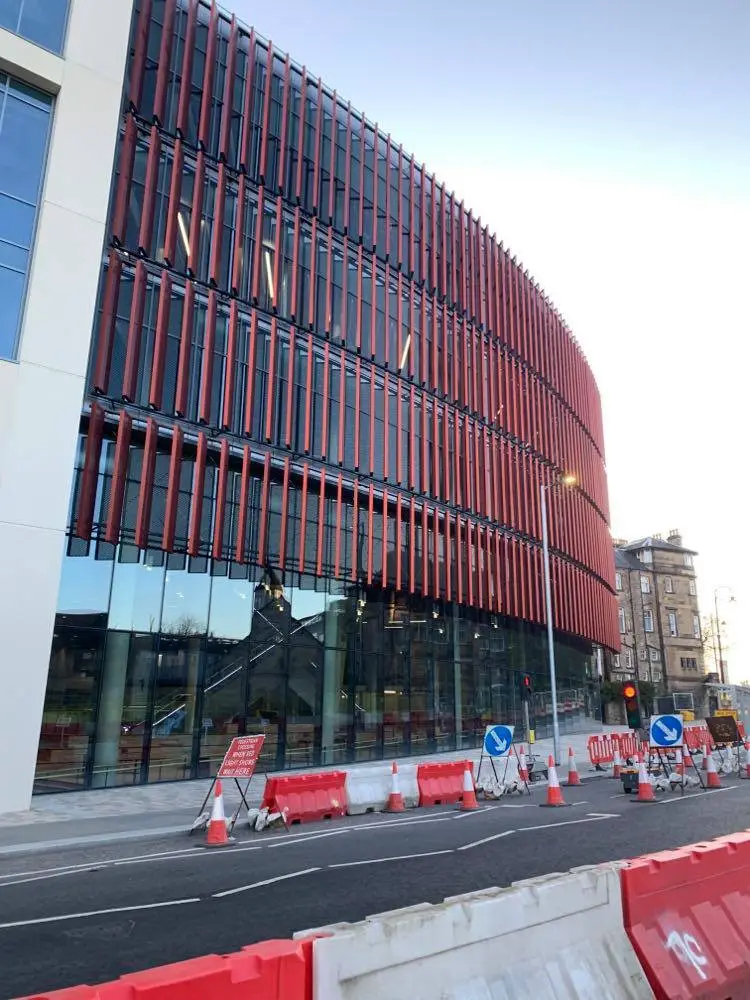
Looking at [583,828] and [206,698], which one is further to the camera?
[206,698]

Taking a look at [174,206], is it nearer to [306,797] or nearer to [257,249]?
[257,249]

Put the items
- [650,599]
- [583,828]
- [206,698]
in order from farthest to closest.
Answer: [650,599], [206,698], [583,828]

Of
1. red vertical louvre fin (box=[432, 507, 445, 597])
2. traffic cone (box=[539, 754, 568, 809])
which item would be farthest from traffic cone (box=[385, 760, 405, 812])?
red vertical louvre fin (box=[432, 507, 445, 597])

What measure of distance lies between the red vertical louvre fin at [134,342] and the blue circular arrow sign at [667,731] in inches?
628

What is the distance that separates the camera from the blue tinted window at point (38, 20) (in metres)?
18.4

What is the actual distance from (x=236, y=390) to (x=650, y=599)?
6380 centimetres

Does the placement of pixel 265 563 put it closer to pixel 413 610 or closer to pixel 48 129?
pixel 413 610

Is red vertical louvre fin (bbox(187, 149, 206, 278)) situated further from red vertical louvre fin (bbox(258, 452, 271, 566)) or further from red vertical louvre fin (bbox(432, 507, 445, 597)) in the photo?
red vertical louvre fin (bbox(432, 507, 445, 597))

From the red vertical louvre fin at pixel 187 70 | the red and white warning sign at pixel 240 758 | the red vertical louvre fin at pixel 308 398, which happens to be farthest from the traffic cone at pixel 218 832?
the red vertical louvre fin at pixel 187 70

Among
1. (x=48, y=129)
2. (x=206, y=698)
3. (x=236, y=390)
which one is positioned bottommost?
(x=206, y=698)

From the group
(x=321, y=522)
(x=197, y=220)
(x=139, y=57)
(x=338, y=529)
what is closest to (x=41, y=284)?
(x=197, y=220)

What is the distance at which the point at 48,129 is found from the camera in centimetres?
1872

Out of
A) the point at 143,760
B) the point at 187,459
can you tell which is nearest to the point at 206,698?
the point at 143,760

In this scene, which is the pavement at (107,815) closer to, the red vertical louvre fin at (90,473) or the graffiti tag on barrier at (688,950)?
the red vertical louvre fin at (90,473)
